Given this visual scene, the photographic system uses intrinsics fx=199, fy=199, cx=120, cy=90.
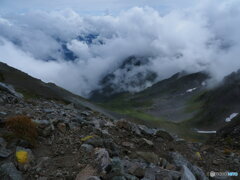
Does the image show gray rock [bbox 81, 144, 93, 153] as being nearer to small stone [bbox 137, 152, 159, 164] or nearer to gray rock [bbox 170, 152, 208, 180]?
small stone [bbox 137, 152, 159, 164]

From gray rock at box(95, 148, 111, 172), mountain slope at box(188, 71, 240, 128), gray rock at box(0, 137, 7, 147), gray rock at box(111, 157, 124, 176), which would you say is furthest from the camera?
mountain slope at box(188, 71, 240, 128)

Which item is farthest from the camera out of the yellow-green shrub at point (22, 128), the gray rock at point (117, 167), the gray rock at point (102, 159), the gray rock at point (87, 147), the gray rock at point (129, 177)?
the yellow-green shrub at point (22, 128)

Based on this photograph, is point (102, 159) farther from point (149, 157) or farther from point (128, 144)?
point (128, 144)

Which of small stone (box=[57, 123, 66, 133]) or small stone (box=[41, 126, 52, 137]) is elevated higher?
small stone (box=[57, 123, 66, 133])

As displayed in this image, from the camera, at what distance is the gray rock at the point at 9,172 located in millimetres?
6885

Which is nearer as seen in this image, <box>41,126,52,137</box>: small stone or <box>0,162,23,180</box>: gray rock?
<box>0,162,23,180</box>: gray rock

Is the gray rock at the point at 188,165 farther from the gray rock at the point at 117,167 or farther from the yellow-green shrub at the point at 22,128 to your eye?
the yellow-green shrub at the point at 22,128

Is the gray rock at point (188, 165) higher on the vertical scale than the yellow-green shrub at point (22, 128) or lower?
lower

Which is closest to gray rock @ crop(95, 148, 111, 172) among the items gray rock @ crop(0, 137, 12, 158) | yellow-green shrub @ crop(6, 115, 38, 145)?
yellow-green shrub @ crop(6, 115, 38, 145)

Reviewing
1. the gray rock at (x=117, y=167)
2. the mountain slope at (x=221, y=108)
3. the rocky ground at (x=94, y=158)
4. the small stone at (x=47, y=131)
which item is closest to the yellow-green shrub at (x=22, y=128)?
the rocky ground at (x=94, y=158)

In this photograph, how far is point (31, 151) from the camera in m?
8.62

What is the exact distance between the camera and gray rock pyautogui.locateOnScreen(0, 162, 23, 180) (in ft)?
22.6

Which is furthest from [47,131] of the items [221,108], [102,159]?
[221,108]

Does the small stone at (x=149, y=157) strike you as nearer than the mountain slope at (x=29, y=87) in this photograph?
Yes
